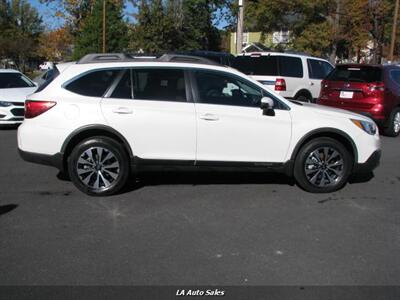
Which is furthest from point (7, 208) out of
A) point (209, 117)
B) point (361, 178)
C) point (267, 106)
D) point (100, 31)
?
point (100, 31)

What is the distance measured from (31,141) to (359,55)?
148ft

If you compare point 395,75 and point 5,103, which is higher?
point 395,75

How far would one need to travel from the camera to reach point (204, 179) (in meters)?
6.61

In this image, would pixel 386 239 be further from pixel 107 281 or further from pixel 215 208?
pixel 107 281

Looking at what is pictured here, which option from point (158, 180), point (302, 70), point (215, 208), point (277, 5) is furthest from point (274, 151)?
point (277, 5)

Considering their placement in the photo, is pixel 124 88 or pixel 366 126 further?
pixel 366 126

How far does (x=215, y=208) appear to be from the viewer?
538cm

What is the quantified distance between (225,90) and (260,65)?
285 inches

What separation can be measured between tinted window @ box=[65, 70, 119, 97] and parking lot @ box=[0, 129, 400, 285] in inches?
49.9

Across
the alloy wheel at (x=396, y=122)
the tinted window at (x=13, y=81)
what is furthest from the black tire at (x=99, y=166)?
the alloy wheel at (x=396, y=122)

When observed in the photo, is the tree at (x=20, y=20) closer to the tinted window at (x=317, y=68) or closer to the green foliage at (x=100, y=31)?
the green foliage at (x=100, y=31)

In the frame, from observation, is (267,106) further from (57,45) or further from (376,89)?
(57,45)

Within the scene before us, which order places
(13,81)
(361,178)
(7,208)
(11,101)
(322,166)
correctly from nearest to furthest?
(7,208)
(322,166)
(361,178)
(11,101)
(13,81)

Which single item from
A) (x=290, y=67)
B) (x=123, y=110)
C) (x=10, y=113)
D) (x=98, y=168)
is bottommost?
(x=98, y=168)
